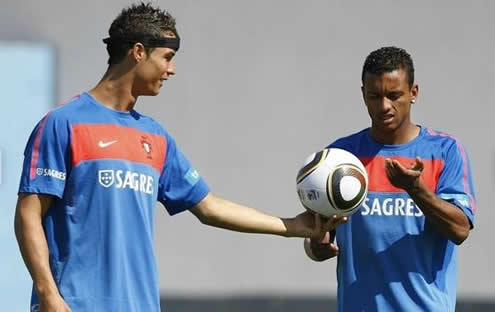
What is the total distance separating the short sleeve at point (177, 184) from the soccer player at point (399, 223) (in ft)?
1.71

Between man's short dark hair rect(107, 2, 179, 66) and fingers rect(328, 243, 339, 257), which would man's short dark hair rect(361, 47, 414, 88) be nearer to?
fingers rect(328, 243, 339, 257)

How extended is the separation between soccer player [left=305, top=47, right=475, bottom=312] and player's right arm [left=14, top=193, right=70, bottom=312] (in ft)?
4.08

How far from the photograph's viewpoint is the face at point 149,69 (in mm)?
4859

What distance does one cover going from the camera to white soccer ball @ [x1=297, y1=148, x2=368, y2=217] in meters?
5.00

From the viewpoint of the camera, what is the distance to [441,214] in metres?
4.94

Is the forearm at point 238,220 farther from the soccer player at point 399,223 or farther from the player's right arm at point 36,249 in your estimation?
the player's right arm at point 36,249

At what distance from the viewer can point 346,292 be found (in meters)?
5.16

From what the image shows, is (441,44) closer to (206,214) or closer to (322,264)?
(322,264)

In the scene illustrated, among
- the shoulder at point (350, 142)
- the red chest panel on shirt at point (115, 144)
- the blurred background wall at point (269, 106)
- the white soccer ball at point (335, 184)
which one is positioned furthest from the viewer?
the blurred background wall at point (269, 106)

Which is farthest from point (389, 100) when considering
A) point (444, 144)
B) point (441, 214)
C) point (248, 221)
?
point (248, 221)

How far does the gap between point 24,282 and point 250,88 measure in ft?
5.47

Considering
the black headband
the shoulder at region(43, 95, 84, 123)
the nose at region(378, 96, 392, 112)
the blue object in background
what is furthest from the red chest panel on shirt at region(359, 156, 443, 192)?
the blue object in background

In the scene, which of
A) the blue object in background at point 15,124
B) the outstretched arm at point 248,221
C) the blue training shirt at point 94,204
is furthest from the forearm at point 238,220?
the blue object in background at point 15,124

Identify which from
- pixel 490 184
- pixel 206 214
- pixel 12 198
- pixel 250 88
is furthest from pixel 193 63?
pixel 206 214
